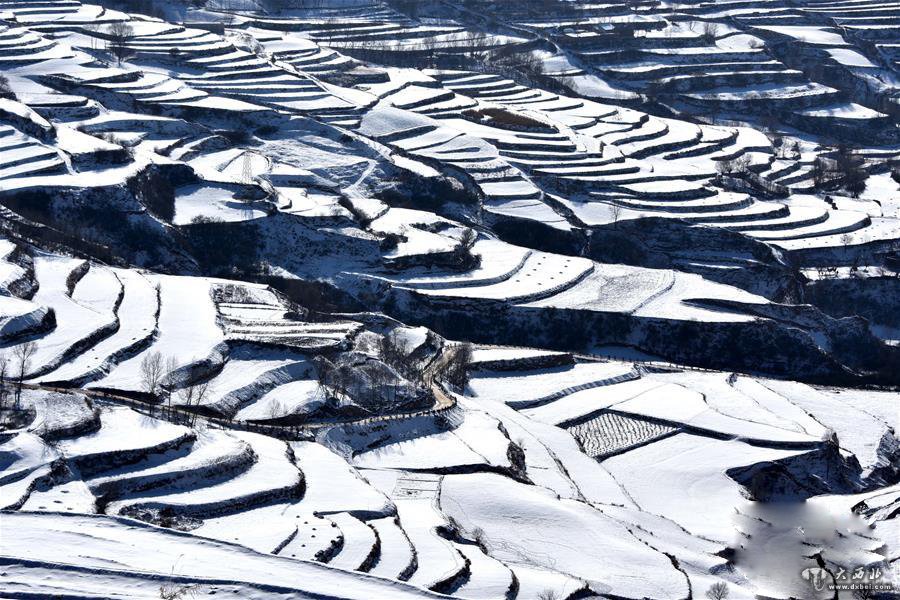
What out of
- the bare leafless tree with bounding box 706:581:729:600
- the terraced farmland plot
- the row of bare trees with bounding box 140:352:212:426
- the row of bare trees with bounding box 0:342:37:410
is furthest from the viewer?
the terraced farmland plot

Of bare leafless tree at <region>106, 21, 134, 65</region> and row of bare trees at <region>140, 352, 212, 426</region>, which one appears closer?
row of bare trees at <region>140, 352, 212, 426</region>

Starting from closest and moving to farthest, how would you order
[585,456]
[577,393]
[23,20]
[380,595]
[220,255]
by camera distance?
[380,595] < [585,456] < [577,393] < [220,255] < [23,20]

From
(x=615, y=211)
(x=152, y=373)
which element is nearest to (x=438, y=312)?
(x=615, y=211)

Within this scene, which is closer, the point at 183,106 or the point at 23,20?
the point at 183,106

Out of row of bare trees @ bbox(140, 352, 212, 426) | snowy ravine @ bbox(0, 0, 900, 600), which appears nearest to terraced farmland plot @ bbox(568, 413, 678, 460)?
snowy ravine @ bbox(0, 0, 900, 600)

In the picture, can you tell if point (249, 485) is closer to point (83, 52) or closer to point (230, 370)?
point (230, 370)

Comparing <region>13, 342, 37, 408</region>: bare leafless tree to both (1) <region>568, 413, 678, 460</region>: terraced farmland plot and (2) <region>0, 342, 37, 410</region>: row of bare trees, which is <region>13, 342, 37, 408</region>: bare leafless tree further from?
(1) <region>568, 413, 678, 460</region>: terraced farmland plot

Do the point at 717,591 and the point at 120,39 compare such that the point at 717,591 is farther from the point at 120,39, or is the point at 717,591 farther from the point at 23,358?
the point at 120,39

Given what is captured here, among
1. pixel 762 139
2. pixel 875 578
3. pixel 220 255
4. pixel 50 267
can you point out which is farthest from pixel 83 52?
pixel 875 578
